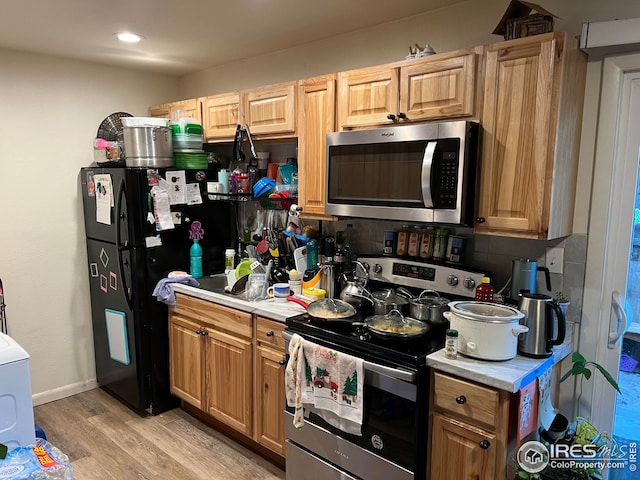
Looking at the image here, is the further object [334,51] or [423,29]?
[334,51]

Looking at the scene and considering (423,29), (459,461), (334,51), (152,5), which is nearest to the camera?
(459,461)

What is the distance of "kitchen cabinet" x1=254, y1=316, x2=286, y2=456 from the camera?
2.43 m

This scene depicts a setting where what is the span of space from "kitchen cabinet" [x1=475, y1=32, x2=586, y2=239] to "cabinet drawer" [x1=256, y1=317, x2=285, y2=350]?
3.68ft

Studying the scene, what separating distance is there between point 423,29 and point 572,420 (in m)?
2.02

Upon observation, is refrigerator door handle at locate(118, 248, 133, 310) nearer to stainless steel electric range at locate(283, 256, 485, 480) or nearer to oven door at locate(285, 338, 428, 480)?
stainless steel electric range at locate(283, 256, 485, 480)

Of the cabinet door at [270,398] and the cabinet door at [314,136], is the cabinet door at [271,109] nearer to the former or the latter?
the cabinet door at [314,136]

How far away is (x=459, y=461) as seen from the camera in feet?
5.77

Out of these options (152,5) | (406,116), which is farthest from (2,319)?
(406,116)

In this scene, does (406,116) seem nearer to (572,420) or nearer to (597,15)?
(597,15)

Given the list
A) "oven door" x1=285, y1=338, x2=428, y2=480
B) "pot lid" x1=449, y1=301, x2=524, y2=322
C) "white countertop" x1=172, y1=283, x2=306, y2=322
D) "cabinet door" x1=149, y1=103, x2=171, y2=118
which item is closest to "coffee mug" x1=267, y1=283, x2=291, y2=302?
"white countertop" x1=172, y1=283, x2=306, y2=322

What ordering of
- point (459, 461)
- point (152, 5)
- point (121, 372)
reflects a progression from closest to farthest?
point (459, 461)
point (152, 5)
point (121, 372)

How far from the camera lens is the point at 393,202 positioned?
216 cm

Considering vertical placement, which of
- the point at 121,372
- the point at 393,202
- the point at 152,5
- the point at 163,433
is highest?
the point at 152,5

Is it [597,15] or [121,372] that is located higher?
[597,15]
